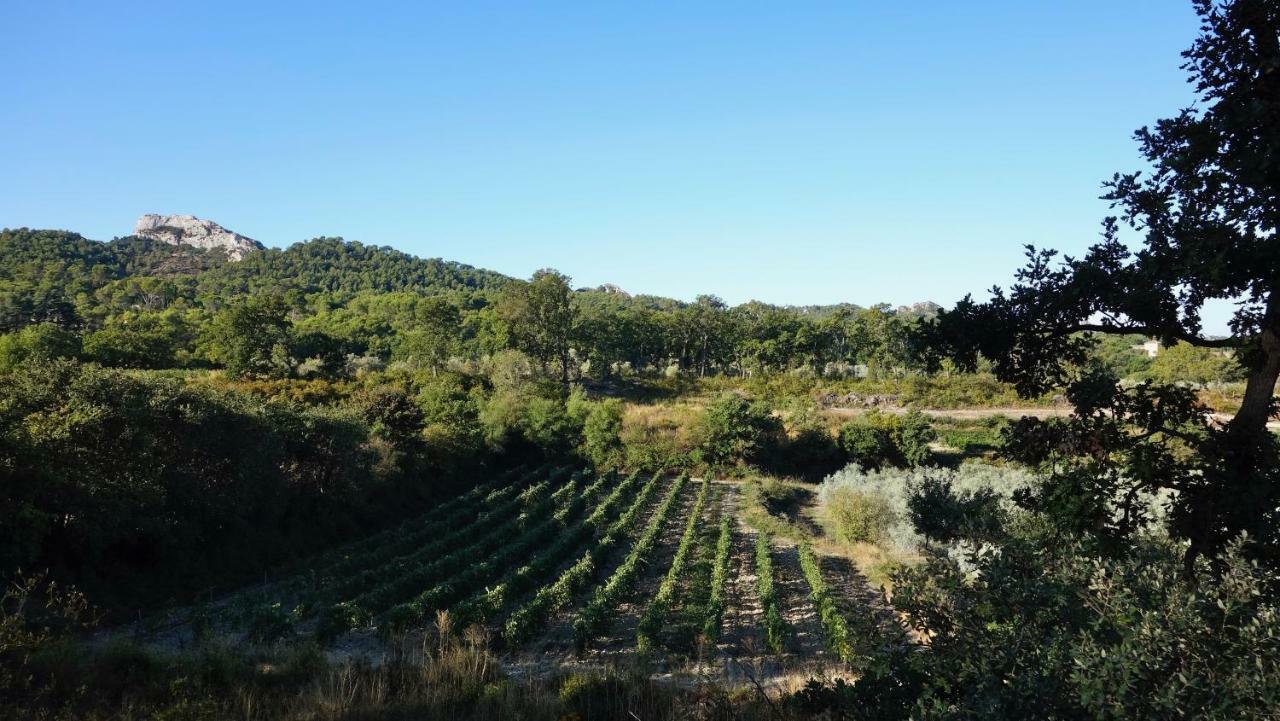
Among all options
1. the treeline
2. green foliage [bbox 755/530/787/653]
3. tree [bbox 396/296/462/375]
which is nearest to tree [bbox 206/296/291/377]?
the treeline

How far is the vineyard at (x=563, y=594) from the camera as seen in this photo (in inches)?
571

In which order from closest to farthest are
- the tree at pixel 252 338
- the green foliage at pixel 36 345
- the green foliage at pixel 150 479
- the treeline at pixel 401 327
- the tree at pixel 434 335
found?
1. the green foliage at pixel 150 479
2. the green foliage at pixel 36 345
3. the tree at pixel 252 338
4. the treeline at pixel 401 327
5. the tree at pixel 434 335

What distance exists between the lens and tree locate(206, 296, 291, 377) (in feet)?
147

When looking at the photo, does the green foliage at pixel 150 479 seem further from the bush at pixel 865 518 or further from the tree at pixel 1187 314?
the bush at pixel 865 518

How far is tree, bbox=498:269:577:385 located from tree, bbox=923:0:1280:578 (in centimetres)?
5137

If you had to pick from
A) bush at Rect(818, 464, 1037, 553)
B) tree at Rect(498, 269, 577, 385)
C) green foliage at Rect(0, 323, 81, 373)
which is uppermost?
tree at Rect(498, 269, 577, 385)

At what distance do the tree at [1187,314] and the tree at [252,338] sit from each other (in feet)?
163

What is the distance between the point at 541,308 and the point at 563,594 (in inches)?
1609

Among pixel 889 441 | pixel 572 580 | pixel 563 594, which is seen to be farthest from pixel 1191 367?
pixel 563 594

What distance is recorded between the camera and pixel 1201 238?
192 inches

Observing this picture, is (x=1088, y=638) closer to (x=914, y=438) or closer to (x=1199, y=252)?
(x=1199, y=252)

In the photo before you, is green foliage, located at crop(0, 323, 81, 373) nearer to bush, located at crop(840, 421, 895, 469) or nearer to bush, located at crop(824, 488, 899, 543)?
bush, located at crop(824, 488, 899, 543)

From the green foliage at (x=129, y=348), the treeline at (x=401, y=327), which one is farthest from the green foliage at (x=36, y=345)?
the green foliage at (x=129, y=348)

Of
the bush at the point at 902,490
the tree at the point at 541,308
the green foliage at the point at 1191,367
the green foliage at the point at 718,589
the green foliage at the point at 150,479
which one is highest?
the tree at the point at 541,308
